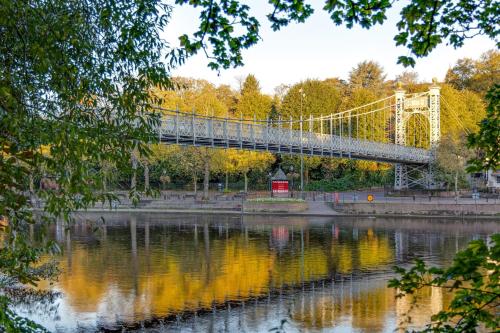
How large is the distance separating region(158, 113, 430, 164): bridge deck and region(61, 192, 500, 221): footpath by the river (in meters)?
4.38

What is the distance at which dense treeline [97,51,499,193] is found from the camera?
6300cm

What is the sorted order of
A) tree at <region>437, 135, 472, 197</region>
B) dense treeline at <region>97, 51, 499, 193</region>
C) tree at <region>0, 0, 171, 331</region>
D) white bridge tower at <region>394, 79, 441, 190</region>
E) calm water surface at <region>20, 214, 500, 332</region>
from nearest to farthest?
tree at <region>0, 0, 171, 331</region>, calm water surface at <region>20, 214, 500, 332</region>, tree at <region>437, 135, 472, 197</region>, white bridge tower at <region>394, 79, 441, 190</region>, dense treeline at <region>97, 51, 499, 193</region>

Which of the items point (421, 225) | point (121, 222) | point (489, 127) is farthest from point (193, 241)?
point (489, 127)

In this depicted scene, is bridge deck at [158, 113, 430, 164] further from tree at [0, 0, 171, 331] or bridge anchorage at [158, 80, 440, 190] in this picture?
tree at [0, 0, 171, 331]

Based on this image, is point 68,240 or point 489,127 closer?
point 489,127

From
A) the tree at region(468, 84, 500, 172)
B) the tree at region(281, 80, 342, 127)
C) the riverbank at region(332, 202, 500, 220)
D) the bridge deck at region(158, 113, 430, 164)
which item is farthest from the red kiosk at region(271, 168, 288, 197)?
the tree at region(468, 84, 500, 172)

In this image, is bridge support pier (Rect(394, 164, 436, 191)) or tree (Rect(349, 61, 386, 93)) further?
tree (Rect(349, 61, 386, 93))

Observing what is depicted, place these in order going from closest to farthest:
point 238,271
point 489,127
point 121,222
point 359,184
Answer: point 489,127
point 238,271
point 121,222
point 359,184

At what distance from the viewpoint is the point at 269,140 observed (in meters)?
50.8

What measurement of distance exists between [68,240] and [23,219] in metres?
28.9

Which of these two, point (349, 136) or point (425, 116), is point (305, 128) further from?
point (425, 116)

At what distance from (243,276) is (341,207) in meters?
27.3

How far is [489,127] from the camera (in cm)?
651

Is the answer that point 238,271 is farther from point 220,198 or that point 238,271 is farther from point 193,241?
point 220,198
